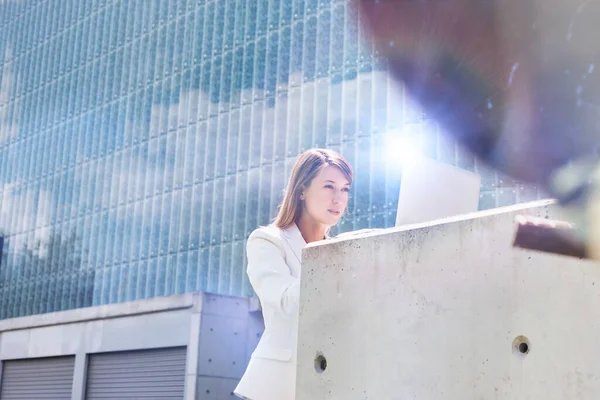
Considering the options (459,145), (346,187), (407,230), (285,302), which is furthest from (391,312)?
(459,145)

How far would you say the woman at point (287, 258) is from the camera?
3234 millimetres

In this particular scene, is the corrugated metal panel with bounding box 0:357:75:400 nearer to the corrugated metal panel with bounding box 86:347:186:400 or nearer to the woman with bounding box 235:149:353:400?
the corrugated metal panel with bounding box 86:347:186:400

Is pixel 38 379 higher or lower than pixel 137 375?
higher

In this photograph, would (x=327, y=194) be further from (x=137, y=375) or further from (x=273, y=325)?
(x=137, y=375)

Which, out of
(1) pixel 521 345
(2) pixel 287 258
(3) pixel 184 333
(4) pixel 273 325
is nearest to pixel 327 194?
(2) pixel 287 258

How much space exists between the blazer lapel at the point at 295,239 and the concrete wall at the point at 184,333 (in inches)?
396

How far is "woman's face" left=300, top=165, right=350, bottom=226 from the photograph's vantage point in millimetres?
3494

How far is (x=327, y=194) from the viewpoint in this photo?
352 centimetres

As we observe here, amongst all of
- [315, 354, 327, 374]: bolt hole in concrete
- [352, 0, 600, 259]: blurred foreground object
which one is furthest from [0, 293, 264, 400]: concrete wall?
[315, 354, 327, 374]: bolt hole in concrete

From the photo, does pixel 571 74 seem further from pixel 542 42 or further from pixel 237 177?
pixel 237 177

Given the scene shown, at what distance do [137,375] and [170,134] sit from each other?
6543 millimetres

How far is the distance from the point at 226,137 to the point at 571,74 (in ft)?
32.9

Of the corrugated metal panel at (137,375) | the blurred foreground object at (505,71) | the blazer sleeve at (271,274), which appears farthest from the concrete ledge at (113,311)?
the blazer sleeve at (271,274)

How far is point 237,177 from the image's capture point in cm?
1795
